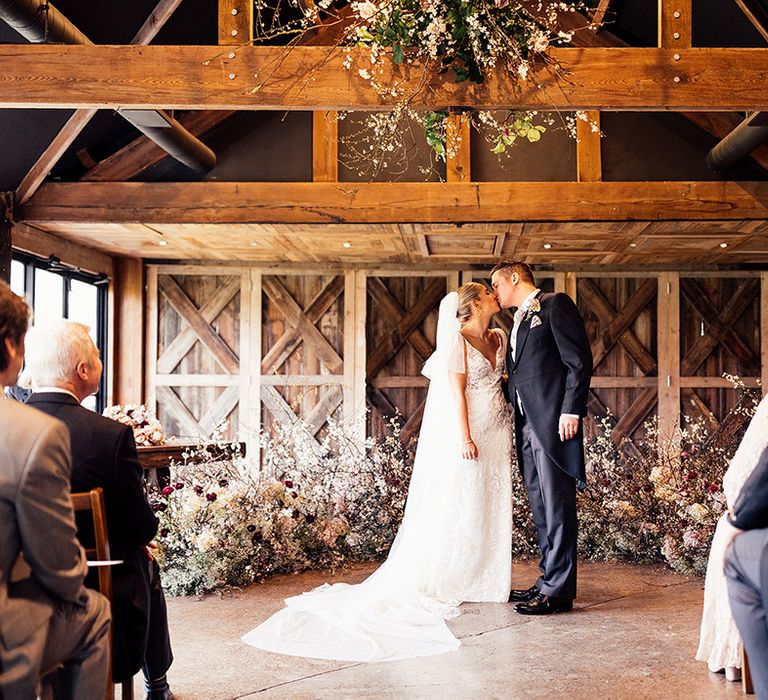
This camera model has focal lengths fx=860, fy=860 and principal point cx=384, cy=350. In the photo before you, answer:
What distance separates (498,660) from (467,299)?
81.2 inches

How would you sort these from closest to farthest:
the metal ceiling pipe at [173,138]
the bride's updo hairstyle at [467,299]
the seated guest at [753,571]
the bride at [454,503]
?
the seated guest at [753,571] → the bride at [454,503] → the bride's updo hairstyle at [467,299] → the metal ceiling pipe at [173,138]

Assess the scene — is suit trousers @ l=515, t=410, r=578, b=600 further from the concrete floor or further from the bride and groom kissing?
the concrete floor

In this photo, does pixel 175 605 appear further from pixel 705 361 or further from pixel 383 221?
pixel 705 361

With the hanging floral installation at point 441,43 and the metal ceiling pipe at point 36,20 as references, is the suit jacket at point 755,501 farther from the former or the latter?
the metal ceiling pipe at point 36,20

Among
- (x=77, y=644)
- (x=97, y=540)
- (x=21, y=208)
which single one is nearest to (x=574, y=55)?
(x=97, y=540)

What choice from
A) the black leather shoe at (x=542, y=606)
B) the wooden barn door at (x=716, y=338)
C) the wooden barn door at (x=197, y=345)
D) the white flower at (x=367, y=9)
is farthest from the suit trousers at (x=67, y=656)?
the wooden barn door at (x=716, y=338)

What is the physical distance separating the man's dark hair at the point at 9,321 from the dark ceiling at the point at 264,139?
5.45 meters

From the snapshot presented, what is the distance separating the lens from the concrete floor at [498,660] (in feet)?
10.8

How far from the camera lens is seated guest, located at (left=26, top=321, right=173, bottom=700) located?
2572mm

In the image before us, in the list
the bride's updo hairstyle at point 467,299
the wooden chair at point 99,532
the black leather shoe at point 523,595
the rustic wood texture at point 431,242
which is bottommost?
the black leather shoe at point 523,595

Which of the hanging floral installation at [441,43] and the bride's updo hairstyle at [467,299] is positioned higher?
the hanging floral installation at [441,43]

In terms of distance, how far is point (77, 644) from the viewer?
6.85 feet

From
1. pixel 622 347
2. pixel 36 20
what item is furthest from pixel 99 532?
pixel 622 347

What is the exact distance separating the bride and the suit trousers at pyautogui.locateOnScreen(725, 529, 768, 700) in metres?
2.15
